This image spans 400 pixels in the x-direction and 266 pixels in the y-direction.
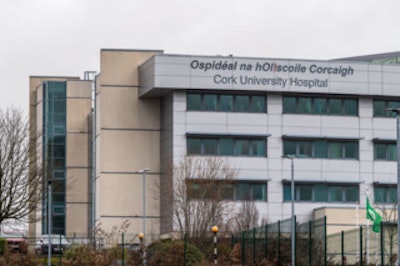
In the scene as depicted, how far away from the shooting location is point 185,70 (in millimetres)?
90625

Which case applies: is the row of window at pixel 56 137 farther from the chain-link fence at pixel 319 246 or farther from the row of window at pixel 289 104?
the chain-link fence at pixel 319 246

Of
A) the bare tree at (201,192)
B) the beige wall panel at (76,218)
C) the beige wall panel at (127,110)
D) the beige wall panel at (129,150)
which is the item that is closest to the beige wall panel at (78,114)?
the beige wall panel at (76,218)

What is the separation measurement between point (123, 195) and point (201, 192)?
39.1 feet

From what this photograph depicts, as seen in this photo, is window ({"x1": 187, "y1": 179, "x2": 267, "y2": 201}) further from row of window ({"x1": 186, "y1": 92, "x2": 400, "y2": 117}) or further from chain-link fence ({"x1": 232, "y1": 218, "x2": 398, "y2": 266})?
chain-link fence ({"x1": 232, "y1": 218, "x2": 398, "y2": 266})

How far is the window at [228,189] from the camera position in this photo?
277ft

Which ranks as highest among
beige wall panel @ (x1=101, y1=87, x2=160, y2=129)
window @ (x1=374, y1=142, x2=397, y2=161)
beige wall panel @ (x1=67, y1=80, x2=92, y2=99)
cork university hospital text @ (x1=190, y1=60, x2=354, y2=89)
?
beige wall panel @ (x1=67, y1=80, x2=92, y2=99)

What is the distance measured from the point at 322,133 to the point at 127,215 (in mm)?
16710

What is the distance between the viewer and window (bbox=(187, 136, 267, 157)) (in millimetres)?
91875

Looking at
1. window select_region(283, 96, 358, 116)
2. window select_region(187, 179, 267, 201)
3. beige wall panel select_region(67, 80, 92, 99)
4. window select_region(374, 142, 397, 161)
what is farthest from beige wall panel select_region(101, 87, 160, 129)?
beige wall panel select_region(67, 80, 92, 99)

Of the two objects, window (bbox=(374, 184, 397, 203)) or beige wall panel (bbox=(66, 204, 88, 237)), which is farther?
beige wall panel (bbox=(66, 204, 88, 237))

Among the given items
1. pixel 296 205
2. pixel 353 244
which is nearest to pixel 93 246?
pixel 353 244

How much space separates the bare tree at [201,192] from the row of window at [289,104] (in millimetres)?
4454

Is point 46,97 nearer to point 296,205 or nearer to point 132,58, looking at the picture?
point 132,58

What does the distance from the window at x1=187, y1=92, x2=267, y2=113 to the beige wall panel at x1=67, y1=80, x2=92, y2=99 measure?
2562 centimetres
